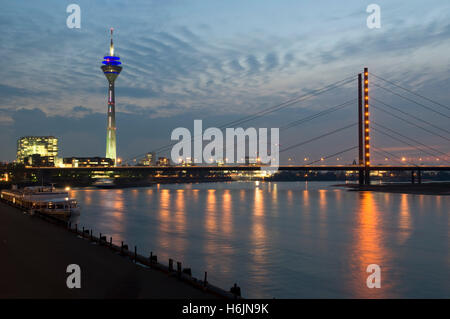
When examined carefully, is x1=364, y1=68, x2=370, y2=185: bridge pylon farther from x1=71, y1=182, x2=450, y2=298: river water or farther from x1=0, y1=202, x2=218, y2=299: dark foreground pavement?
x1=0, y1=202, x2=218, y2=299: dark foreground pavement

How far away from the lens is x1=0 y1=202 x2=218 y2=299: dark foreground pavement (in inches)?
560

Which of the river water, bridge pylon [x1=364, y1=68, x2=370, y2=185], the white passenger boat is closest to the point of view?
the river water

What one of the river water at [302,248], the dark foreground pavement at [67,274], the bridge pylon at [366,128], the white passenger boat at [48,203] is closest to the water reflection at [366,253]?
the river water at [302,248]

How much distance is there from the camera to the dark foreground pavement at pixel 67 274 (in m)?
14.2

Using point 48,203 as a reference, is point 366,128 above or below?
above

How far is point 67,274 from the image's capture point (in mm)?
16766

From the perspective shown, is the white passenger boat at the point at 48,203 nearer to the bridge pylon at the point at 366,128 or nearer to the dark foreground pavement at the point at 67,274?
the dark foreground pavement at the point at 67,274

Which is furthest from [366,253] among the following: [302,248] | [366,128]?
[366,128]

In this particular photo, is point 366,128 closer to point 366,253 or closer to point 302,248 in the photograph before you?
point 302,248

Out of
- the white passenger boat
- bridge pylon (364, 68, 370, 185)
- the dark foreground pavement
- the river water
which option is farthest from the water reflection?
Result: bridge pylon (364, 68, 370, 185)

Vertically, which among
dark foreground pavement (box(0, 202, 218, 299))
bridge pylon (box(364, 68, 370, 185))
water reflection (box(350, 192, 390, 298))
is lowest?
water reflection (box(350, 192, 390, 298))

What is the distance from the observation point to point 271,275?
71.2ft

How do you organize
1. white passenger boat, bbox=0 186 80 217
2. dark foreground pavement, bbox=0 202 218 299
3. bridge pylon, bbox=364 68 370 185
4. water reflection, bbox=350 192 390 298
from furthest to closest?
bridge pylon, bbox=364 68 370 185 → white passenger boat, bbox=0 186 80 217 → water reflection, bbox=350 192 390 298 → dark foreground pavement, bbox=0 202 218 299
